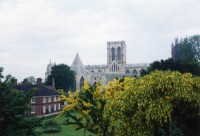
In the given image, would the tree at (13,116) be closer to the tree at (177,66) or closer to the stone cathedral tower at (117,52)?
the tree at (177,66)

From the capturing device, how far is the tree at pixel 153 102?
642 inches

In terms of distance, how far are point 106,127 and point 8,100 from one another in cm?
755

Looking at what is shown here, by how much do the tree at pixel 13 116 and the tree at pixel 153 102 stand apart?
5.12 metres

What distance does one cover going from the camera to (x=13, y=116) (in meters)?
14.9

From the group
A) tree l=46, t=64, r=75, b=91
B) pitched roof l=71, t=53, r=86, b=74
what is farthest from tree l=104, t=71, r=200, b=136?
pitched roof l=71, t=53, r=86, b=74

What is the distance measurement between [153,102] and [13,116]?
783 cm

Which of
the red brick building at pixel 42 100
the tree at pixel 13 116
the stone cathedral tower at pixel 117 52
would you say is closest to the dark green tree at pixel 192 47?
the red brick building at pixel 42 100

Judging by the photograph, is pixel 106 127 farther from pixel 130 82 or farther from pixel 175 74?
pixel 175 74

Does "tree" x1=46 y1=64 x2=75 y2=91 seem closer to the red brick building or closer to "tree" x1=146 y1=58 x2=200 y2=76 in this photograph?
the red brick building

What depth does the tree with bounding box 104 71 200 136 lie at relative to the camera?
16.3 m

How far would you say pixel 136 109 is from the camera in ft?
56.2

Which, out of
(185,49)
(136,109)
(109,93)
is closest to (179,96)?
(136,109)

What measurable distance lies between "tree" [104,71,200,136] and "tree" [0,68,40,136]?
16.8 ft

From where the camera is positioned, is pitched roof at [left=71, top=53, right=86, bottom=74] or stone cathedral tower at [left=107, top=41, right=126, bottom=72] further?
stone cathedral tower at [left=107, top=41, right=126, bottom=72]
